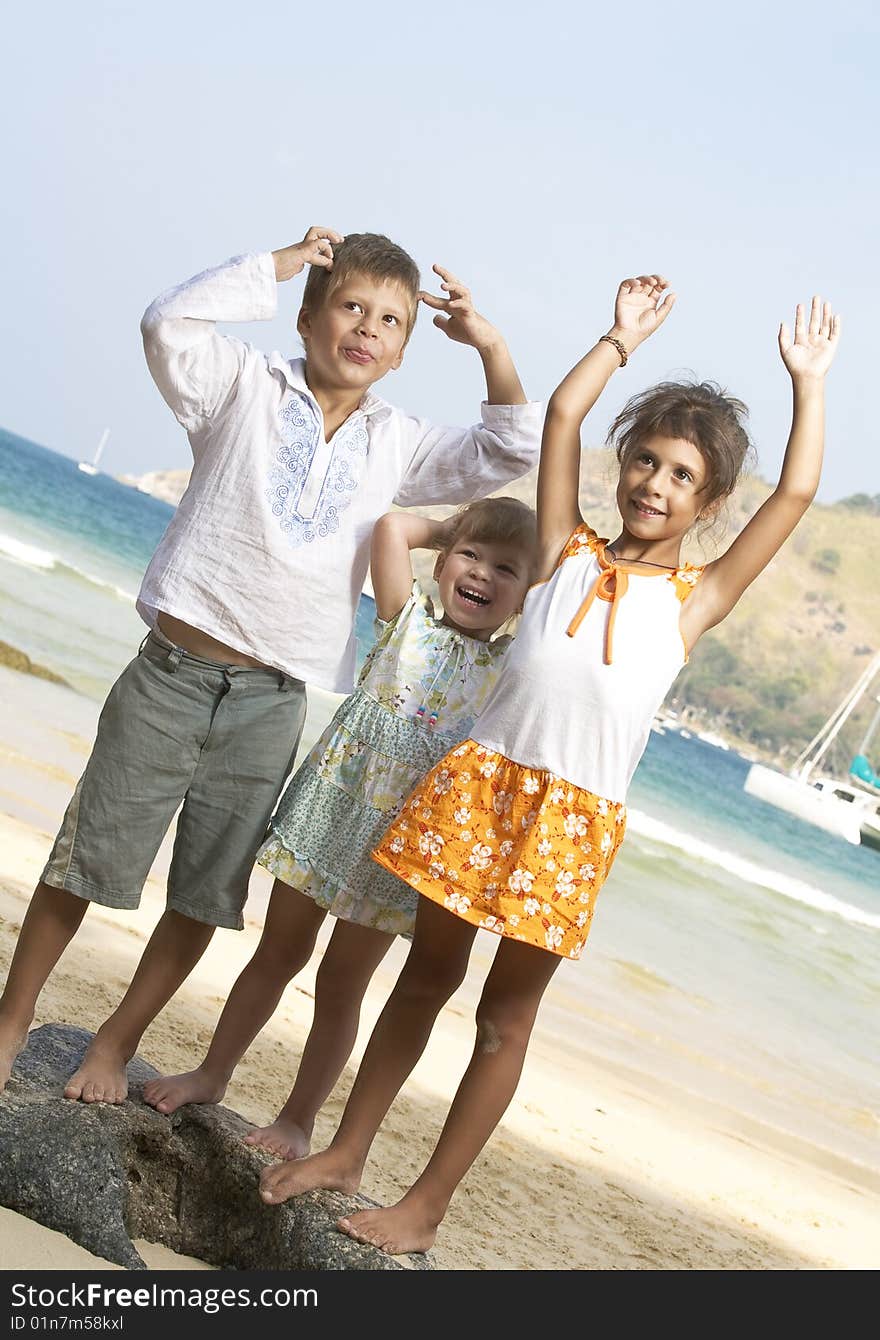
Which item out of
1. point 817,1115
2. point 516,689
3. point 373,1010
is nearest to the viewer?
point 516,689

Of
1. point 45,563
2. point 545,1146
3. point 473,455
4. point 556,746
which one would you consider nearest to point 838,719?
point 45,563

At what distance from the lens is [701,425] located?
2506mm

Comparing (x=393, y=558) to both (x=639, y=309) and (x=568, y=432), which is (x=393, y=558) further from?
(x=639, y=309)

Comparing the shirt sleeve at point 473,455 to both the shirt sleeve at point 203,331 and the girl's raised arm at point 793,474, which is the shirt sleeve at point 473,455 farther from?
the girl's raised arm at point 793,474

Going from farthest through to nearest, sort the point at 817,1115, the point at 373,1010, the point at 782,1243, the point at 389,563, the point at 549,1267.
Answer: the point at 817,1115
the point at 373,1010
the point at 782,1243
the point at 549,1267
the point at 389,563

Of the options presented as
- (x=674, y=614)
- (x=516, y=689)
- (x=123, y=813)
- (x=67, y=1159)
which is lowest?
(x=67, y=1159)

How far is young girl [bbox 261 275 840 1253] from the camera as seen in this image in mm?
2412

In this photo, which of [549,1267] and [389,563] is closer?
[389,563]

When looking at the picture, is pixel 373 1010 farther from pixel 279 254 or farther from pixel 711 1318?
pixel 279 254

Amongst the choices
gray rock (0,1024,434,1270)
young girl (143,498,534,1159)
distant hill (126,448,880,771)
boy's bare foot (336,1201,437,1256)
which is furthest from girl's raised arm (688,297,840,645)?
distant hill (126,448,880,771)

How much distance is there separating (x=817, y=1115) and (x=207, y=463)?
5.04 meters

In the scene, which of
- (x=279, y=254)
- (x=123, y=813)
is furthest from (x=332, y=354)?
(x=123, y=813)

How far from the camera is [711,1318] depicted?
273 cm

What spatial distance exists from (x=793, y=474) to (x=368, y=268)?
91 centimetres
